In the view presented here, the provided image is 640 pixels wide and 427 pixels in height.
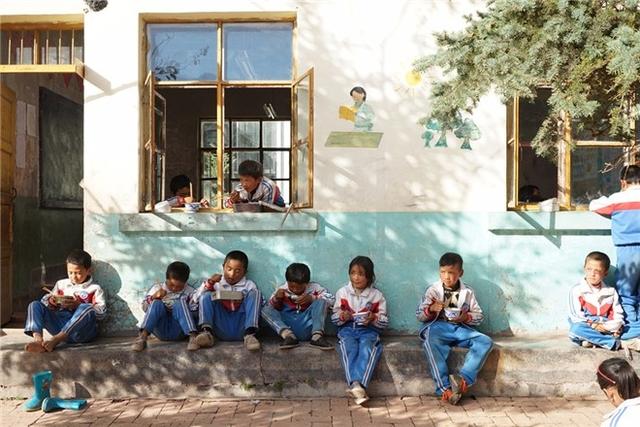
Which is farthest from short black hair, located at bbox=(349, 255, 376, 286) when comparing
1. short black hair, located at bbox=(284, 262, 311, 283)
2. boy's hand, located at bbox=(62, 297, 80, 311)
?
boy's hand, located at bbox=(62, 297, 80, 311)

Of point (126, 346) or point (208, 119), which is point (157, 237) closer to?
point (126, 346)

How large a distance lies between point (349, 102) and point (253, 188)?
1.16m

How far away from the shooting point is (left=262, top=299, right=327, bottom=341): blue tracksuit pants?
5543mm

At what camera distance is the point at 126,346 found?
18.1 ft

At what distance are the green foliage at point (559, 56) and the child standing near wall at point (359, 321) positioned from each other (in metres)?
2.34

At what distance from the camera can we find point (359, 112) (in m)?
5.96

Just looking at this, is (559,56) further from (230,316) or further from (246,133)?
(246,133)

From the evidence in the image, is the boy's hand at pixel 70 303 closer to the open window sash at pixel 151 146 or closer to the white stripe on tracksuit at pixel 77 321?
the white stripe on tracksuit at pixel 77 321

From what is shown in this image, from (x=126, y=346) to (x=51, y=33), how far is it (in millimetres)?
3014

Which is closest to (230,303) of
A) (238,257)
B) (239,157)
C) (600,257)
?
(238,257)

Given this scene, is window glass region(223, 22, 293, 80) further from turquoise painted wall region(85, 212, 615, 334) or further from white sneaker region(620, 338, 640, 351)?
white sneaker region(620, 338, 640, 351)

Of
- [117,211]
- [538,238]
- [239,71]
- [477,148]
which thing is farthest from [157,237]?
[538,238]

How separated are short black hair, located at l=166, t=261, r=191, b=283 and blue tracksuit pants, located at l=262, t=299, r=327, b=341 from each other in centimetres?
75

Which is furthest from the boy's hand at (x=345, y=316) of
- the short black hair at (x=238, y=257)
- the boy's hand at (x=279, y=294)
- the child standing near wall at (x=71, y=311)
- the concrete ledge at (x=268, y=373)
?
the child standing near wall at (x=71, y=311)
